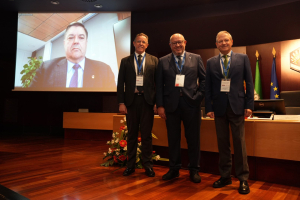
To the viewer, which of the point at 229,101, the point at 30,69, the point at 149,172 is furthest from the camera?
the point at 30,69

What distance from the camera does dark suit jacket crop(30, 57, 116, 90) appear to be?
5.72 m

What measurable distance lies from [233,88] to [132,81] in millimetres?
1043

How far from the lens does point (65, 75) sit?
5848 mm

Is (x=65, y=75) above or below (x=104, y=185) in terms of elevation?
above

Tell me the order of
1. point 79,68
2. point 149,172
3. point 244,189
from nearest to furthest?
1. point 244,189
2. point 149,172
3. point 79,68

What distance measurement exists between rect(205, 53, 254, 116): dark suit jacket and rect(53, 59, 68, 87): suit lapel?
443cm

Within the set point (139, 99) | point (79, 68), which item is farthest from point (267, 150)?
point (79, 68)

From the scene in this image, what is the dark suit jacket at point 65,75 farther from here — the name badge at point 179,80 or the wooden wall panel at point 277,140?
the wooden wall panel at point 277,140

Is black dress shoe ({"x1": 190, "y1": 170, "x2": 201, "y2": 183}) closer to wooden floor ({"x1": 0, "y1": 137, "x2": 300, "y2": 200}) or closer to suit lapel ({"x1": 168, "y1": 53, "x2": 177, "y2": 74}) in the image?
wooden floor ({"x1": 0, "y1": 137, "x2": 300, "y2": 200})

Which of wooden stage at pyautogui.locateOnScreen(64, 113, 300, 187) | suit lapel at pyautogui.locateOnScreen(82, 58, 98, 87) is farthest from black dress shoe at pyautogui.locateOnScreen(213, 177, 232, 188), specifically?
suit lapel at pyautogui.locateOnScreen(82, 58, 98, 87)

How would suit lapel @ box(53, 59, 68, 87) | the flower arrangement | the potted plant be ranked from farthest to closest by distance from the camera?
the potted plant → suit lapel @ box(53, 59, 68, 87) → the flower arrangement

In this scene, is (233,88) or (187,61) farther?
(187,61)

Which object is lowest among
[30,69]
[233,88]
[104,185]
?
[104,185]

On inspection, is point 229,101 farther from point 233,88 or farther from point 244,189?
point 244,189
